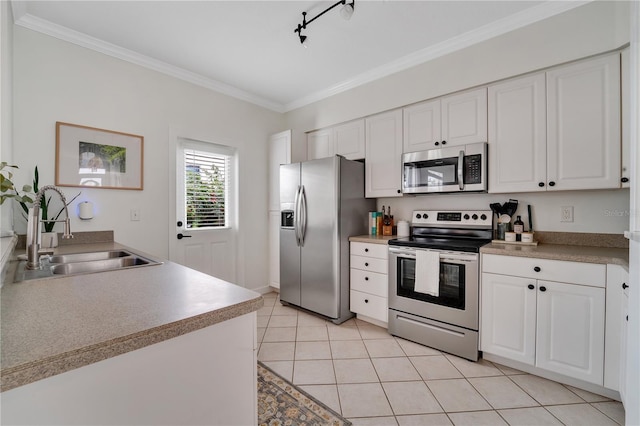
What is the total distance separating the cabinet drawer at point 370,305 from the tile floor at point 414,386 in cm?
21

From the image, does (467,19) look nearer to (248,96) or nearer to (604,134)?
(604,134)

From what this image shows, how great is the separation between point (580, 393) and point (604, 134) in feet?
5.67

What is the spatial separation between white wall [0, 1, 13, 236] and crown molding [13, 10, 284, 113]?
6.4 inches

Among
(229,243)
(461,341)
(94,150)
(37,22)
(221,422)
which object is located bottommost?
(461,341)

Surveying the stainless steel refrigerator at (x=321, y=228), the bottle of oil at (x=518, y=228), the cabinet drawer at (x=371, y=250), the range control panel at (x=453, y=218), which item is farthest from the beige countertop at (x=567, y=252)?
the stainless steel refrigerator at (x=321, y=228)

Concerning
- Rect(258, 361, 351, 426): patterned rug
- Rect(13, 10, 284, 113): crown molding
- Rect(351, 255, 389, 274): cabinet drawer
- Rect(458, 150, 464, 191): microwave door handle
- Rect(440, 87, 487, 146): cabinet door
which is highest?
Rect(13, 10, 284, 113): crown molding

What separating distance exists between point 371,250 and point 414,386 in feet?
4.05

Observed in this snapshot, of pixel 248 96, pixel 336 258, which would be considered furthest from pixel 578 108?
pixel 248 96

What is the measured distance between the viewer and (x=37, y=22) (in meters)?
2.23

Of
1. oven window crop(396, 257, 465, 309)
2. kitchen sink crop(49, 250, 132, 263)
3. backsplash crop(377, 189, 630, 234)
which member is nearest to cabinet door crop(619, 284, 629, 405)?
backsplash crop(377, 189, 630, 234)

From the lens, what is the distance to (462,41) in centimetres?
250

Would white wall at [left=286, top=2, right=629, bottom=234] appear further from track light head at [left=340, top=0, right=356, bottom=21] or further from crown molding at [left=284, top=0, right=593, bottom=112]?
track light head at [left=340, top=0, right=356, bottom=21]

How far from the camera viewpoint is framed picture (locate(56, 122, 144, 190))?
236 centimetres

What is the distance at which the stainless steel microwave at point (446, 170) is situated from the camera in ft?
8.03
